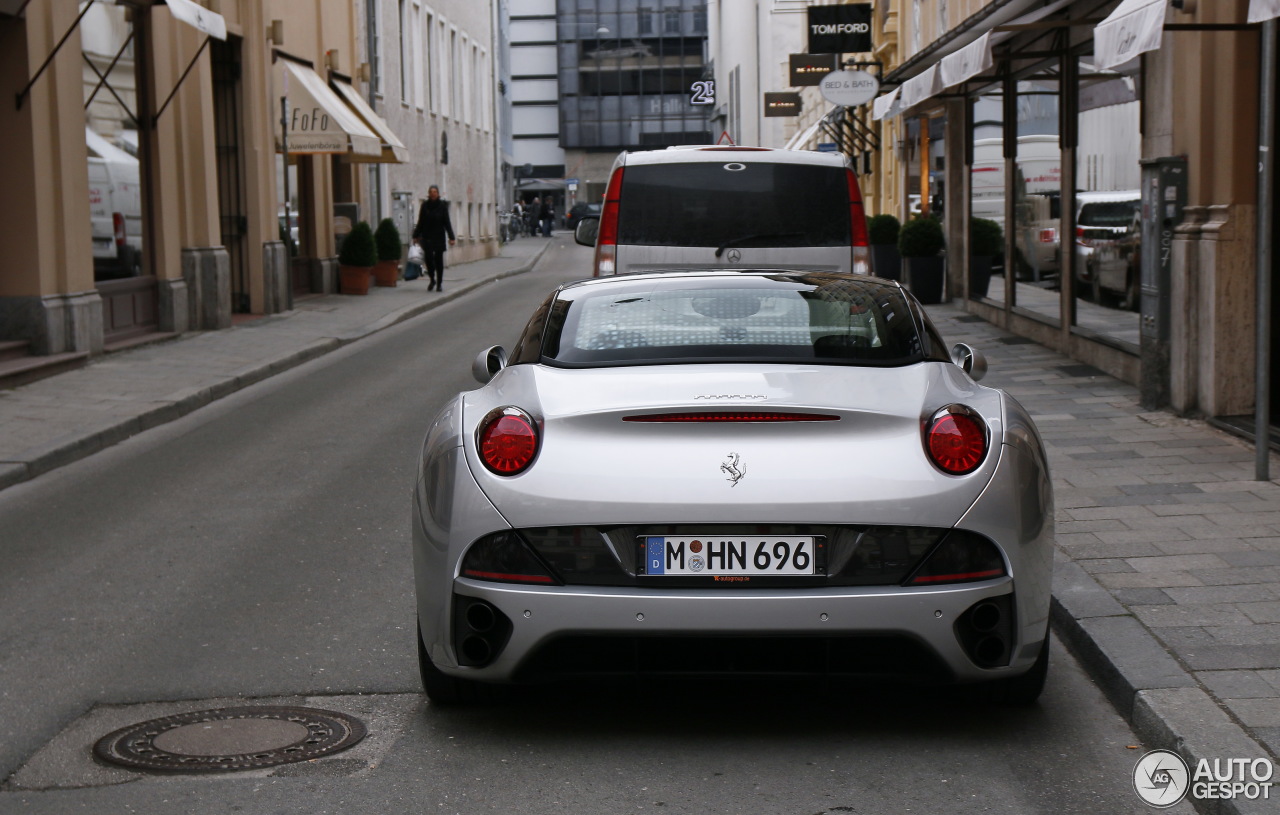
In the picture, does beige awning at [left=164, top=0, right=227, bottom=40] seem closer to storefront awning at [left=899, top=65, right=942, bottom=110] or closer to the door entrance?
the door entrance

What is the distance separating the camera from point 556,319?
5504 mm

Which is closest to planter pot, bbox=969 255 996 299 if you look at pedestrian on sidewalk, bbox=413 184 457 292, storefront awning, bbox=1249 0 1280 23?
pedestrian on sidewalk, bbox=413 184 457 292

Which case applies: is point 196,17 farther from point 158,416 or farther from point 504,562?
point 504,562

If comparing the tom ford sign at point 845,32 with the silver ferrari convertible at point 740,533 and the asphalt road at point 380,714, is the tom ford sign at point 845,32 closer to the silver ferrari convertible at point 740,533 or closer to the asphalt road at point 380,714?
the asphalt road at point 380,714

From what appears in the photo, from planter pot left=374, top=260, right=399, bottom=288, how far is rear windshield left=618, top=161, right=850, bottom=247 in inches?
734

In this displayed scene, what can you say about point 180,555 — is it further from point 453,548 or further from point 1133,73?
point 1133,73

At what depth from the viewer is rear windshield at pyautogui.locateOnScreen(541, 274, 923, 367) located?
16.6ft

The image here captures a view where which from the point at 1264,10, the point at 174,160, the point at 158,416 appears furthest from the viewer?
the point at 174,160

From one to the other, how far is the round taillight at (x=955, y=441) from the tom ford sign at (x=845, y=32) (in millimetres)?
25031

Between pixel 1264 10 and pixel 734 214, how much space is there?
440cm

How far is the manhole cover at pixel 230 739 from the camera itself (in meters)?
4.50

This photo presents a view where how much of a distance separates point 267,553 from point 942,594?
396 centimetres

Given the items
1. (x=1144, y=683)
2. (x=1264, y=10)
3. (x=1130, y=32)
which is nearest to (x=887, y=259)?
(x=1130, y=32)

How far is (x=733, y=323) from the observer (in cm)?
531
